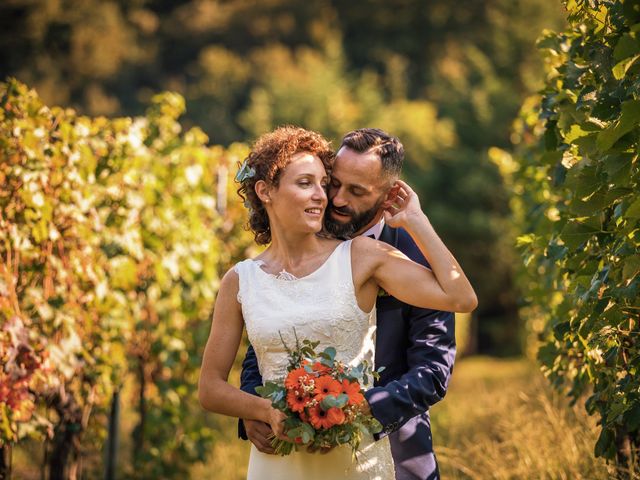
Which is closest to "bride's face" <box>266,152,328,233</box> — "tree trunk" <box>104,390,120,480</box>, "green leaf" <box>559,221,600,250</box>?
"green leaf" <box>559,221,600,250</box>

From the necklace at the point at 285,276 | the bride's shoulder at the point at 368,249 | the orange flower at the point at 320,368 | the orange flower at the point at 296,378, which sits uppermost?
the bride's shoulder at the point at 368,249

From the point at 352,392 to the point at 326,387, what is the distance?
9 centimetres

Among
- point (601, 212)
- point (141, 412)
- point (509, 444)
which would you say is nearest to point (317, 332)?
point (601, 212)

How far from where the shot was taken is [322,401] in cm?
281

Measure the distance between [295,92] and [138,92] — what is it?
49.5 feet

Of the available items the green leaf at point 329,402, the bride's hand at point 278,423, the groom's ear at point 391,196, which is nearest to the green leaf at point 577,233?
the groom's ear at point 391,196

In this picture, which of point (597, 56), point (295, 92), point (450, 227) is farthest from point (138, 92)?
point (597, 56)

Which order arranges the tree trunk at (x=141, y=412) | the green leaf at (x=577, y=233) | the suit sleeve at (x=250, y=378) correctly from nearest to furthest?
the green leaf at (x=577, y=233) → the suit sleeve at (x=250, y=378) → the tree trunk at (x=141, y=412)

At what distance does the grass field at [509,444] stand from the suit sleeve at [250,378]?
1.69 meters

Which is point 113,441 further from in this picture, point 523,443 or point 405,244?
point 405,244

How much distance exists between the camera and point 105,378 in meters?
5.57

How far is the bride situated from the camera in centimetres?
316

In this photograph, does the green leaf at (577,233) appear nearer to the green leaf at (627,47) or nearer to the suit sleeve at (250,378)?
the green leaf at (627,47)

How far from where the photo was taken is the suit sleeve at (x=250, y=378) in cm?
340
